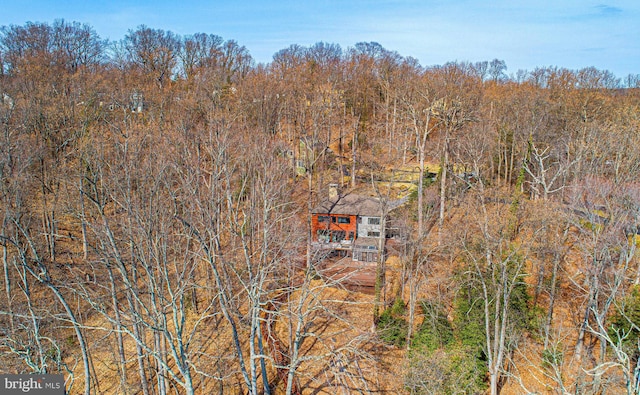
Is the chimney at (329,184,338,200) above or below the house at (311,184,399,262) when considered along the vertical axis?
above

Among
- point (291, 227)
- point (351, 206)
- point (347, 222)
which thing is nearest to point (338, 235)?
point (347, 222)

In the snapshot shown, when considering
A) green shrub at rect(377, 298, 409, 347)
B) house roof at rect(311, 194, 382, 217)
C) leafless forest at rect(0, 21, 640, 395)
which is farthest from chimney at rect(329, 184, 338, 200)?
green shrub at rect(377, 298, 409, 347)

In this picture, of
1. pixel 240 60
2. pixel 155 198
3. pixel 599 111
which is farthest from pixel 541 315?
pixel 240 60

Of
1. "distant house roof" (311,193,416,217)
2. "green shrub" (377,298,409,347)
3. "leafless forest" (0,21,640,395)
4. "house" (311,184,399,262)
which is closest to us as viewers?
"leafless forest" (0,21,640,395)

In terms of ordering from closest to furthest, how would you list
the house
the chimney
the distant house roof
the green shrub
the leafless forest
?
1. the leafless forest
2. the green shrub
3. the house
4. the distant house roof
5. the chimney

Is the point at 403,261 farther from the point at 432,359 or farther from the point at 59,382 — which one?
the point at 59,382

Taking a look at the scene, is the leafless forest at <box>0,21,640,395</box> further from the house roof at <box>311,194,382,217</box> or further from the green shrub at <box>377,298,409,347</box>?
the house roof at <box>311,194,382,217</box>

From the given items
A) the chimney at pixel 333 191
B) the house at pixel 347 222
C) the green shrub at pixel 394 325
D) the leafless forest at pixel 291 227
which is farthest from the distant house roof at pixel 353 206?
the green shrub at pixel 394 325
